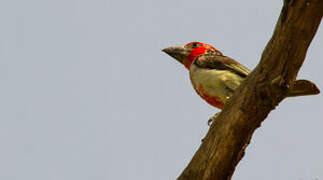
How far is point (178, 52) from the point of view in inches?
295

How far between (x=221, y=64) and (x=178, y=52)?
4.02 ft

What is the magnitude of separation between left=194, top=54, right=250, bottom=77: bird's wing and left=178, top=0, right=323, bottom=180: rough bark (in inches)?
55.0

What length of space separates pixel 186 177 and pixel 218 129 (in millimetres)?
607

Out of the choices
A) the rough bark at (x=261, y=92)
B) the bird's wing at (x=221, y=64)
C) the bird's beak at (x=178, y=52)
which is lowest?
the rough bark at (x=261, y=92)

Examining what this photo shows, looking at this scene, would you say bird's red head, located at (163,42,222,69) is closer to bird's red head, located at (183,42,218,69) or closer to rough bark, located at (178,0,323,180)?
bird's red head, located at (183,42,218,69)

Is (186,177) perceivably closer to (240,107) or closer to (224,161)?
(224,161)

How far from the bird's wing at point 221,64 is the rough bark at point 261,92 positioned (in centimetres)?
140

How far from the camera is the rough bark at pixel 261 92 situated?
3.69 meters

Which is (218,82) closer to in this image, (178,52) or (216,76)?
(216,76)

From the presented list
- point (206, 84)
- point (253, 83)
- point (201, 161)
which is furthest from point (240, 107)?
point (206, 84)

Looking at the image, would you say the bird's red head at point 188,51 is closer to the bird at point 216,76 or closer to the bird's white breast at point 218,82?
the bird at point 216,76

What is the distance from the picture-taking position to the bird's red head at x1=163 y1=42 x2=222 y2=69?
7375 millimetres

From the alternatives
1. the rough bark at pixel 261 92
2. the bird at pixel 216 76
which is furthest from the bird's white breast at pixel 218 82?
the rough bark at pixel 261 92

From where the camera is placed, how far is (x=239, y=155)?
4461 mm
